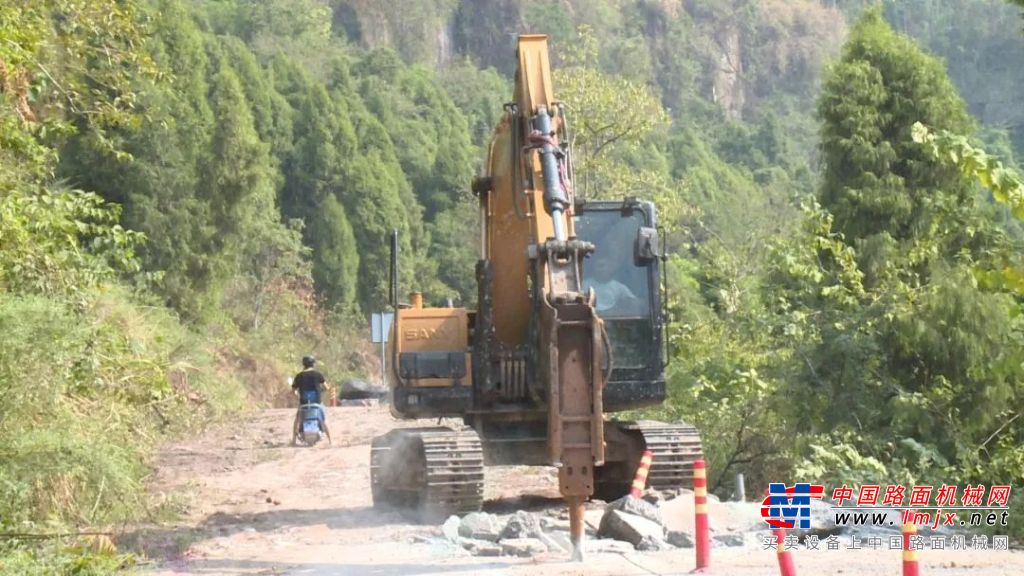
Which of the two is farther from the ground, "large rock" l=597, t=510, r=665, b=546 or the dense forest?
the dense forest

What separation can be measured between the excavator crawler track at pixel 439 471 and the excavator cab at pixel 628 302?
4.70 feet

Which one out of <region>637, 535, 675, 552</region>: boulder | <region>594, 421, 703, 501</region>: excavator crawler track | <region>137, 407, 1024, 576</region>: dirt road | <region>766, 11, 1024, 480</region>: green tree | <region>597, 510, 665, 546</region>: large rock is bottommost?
<region>137, 407, 1024, 576</region>: dirt road

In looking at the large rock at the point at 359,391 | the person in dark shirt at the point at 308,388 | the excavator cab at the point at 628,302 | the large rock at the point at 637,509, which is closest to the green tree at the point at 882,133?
the person in dark shirt at the point at 308,388

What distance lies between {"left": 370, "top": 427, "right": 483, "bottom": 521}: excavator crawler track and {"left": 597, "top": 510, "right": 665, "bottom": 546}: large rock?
1566 mm

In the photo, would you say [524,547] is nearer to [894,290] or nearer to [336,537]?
[336,537]

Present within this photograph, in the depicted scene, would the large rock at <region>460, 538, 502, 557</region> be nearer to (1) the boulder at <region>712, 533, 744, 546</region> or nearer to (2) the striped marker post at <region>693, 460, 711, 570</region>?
(1) the boulder at <region>712, 533, 744, 546</region>

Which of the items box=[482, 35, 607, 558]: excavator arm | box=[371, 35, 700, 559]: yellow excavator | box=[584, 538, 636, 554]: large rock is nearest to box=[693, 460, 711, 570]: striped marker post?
box=[482, 35, 607, 558]: excavator arm

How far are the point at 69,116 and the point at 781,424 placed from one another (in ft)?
44.9

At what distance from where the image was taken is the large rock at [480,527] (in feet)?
41.5

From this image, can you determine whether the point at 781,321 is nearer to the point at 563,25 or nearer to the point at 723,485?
the point at 723,485

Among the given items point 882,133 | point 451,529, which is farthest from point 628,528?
point 882,133

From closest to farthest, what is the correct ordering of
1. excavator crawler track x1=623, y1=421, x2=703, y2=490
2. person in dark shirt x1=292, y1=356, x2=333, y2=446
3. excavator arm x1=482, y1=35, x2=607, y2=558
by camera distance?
excavator arm x1=482, y1=35, x2=607, y2=558 → excavator crawler track x1=623, y1=421, x2=703, y2=490 → person in dark shirt x1=292, y1=356, x2=333, y2=446

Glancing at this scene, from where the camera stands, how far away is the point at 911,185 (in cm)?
2331

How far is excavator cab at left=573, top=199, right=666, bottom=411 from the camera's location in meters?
14.2
